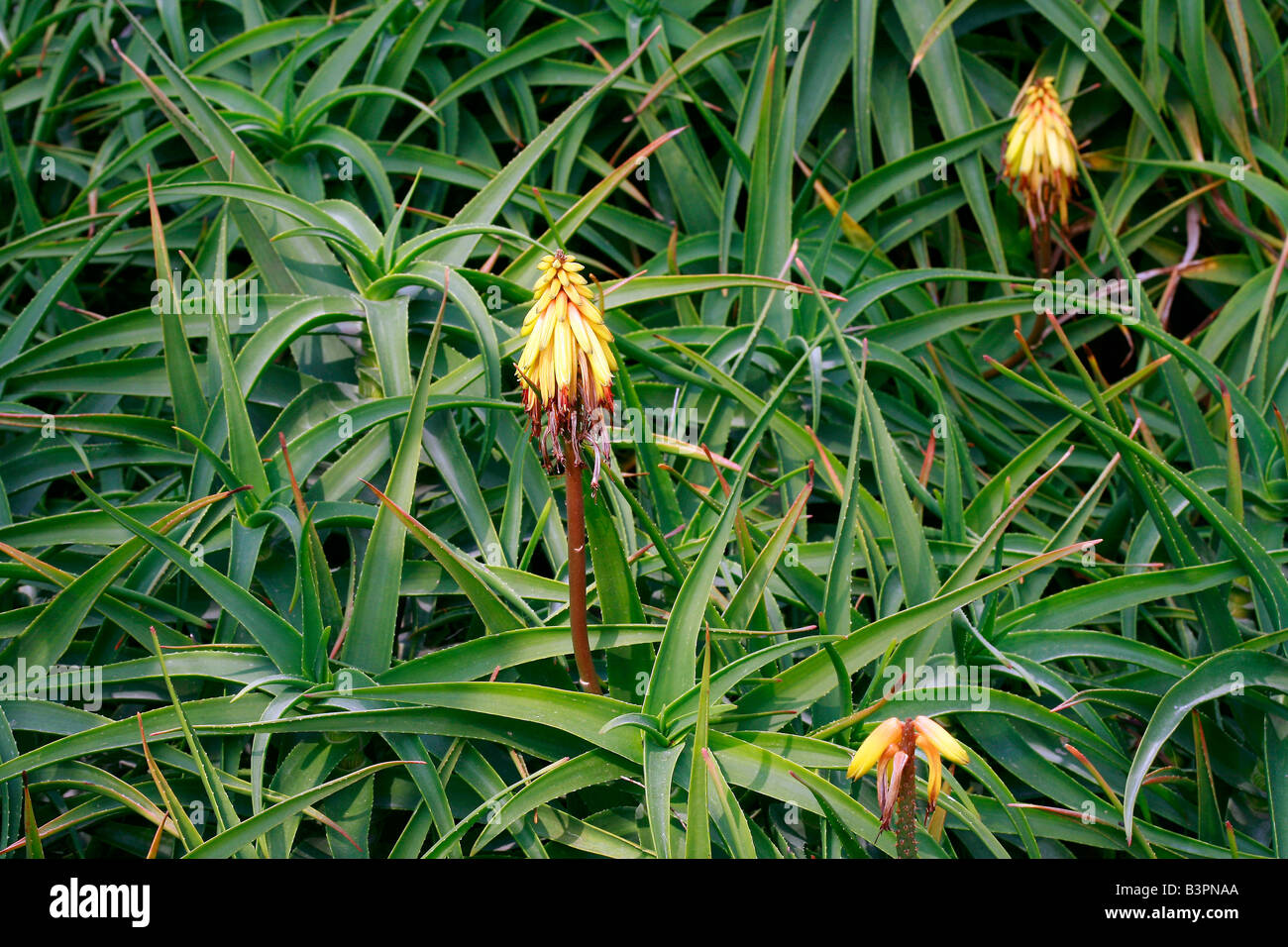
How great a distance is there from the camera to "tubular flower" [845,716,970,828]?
982 mm

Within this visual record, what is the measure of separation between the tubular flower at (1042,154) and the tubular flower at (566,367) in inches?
39.0

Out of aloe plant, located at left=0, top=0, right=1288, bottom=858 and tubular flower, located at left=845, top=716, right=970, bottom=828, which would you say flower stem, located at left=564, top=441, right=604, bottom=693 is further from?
tubular flower, located at left=845, top=716, right=970, bottom=828

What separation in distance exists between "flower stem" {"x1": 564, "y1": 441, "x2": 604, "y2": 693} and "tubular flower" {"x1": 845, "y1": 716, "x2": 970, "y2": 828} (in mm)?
394

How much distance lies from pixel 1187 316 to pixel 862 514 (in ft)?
3.91

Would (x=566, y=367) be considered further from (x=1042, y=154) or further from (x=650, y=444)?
(x=1042, y=154)

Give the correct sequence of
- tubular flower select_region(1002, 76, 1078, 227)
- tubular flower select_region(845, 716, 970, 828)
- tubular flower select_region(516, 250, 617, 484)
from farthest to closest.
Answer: tubular flower select_region(1002, 76, 1078, 227), tubular flower select_region(516, 250, 617, 484), tubular flower select_region(845, 716, 970, 828)

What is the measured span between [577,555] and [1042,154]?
1.16m

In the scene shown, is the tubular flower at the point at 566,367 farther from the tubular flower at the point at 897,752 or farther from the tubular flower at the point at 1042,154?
the tubular flower at the point at 1042,154

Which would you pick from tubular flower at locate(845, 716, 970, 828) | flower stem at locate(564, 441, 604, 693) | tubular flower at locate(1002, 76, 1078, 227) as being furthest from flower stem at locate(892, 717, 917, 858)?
tubular flower at locate(1002, 76, 1078, 227)

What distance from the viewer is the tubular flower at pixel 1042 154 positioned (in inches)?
68.4

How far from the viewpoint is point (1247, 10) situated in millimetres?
1994

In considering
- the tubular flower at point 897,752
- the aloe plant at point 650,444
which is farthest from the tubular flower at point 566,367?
the tubular flower at point 897,752

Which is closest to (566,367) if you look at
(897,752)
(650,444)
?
(650,444)
